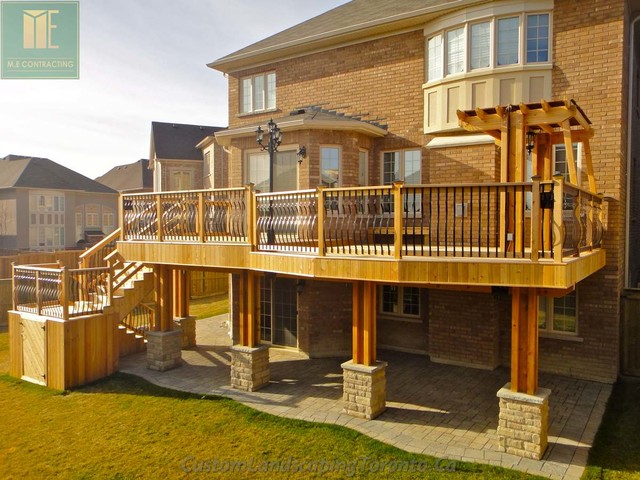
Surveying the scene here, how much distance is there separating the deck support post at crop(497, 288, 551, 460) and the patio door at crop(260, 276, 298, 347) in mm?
7075

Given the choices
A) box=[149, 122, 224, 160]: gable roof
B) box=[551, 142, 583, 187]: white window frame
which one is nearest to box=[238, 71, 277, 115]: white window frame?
box=[551, 142, 583, 187]: white window frame

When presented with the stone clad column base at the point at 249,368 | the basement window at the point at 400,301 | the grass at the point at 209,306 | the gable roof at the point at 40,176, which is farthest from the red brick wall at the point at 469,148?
the gable roof at the point at 40,176

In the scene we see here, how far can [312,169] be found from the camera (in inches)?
483

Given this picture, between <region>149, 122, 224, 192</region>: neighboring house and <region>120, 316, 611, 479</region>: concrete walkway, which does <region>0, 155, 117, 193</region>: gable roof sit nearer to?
<region>149, 122, 224, 192</region>: neighboring house

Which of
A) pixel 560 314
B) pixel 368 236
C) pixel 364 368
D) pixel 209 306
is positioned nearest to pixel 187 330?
pixel 364 368

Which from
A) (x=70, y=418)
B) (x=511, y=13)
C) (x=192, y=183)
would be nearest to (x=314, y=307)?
(x=70, y=418)

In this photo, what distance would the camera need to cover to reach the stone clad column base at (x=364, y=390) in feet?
27.6

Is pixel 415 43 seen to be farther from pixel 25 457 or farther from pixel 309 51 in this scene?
pixel 25 457

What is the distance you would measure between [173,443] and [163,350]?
13.1 feet

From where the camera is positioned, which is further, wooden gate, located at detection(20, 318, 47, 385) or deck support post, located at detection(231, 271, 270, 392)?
wooden gate, located at detection(20, 318, 47, 385)

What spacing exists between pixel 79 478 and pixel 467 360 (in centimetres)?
878

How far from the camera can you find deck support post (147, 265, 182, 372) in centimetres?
1151

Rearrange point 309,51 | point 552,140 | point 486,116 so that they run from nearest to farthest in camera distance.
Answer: point 486,116, point 552,140, point 309,51

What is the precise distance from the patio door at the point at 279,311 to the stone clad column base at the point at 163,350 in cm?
295
